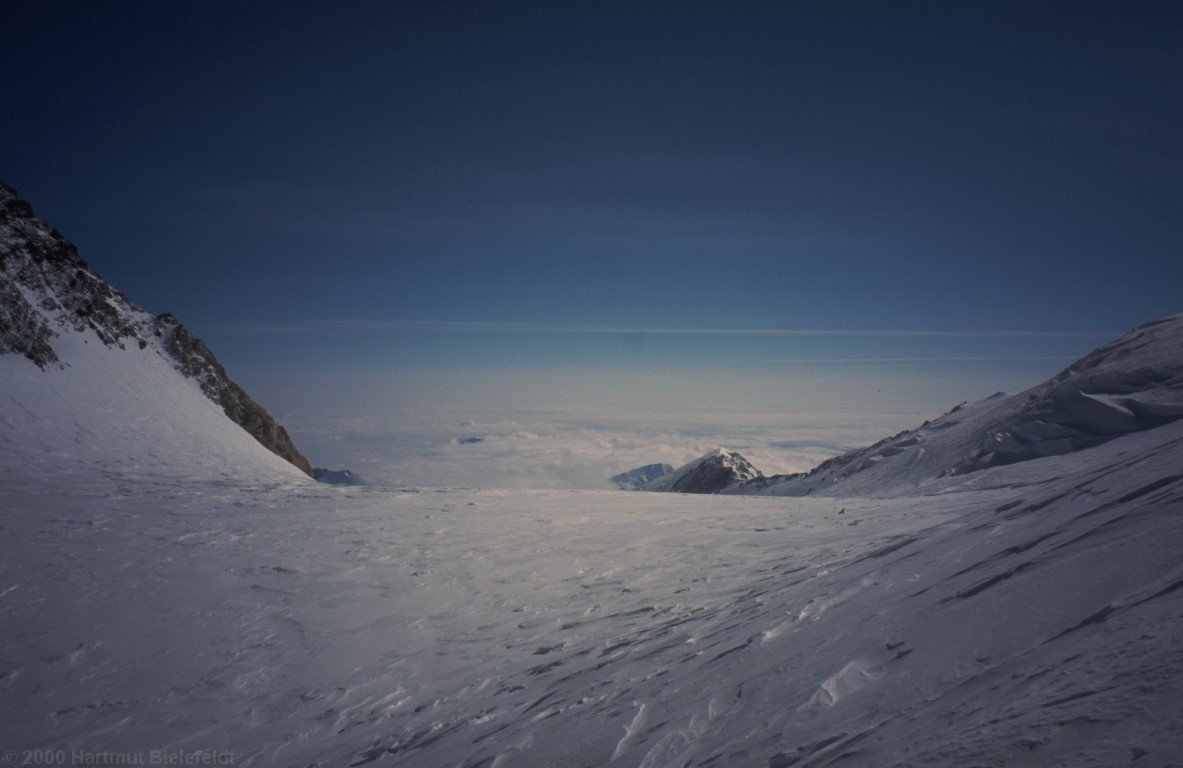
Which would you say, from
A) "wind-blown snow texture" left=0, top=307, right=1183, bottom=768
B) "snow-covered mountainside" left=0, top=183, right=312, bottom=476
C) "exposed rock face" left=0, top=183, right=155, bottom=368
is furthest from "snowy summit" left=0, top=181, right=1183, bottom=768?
"exposed rock face" left=0, top=183, right=155, bottom=368

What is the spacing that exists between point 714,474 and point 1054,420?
7187 centimetres

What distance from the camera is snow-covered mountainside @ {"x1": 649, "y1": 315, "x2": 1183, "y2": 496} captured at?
17750 millimetres

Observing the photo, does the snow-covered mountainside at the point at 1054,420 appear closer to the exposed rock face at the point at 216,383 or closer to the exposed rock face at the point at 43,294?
the exposed rock face at the point at 216,383

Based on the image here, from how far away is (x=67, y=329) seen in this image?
93.2 ft

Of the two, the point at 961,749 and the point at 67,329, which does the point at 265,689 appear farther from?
the point at 67,329

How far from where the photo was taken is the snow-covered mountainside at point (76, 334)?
79.2 ft

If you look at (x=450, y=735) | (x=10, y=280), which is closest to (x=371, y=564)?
(x=450, y=735)

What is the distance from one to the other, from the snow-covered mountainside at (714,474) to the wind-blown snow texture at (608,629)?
7411 cm

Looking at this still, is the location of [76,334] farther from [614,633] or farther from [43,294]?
[614,633]

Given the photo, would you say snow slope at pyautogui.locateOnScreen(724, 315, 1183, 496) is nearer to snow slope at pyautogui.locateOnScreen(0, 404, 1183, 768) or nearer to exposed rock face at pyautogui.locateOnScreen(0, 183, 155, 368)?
snow slope at pyautogui.locateOnScreen(0, 404, 1183, 768)

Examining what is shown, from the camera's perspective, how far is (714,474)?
90.6 meters

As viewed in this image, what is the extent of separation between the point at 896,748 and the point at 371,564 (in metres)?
10.6

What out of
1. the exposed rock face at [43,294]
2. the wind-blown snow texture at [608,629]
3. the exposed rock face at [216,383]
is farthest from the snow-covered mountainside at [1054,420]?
the exposed rock face at [43,294]

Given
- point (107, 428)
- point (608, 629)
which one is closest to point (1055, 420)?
point (608, 629)
